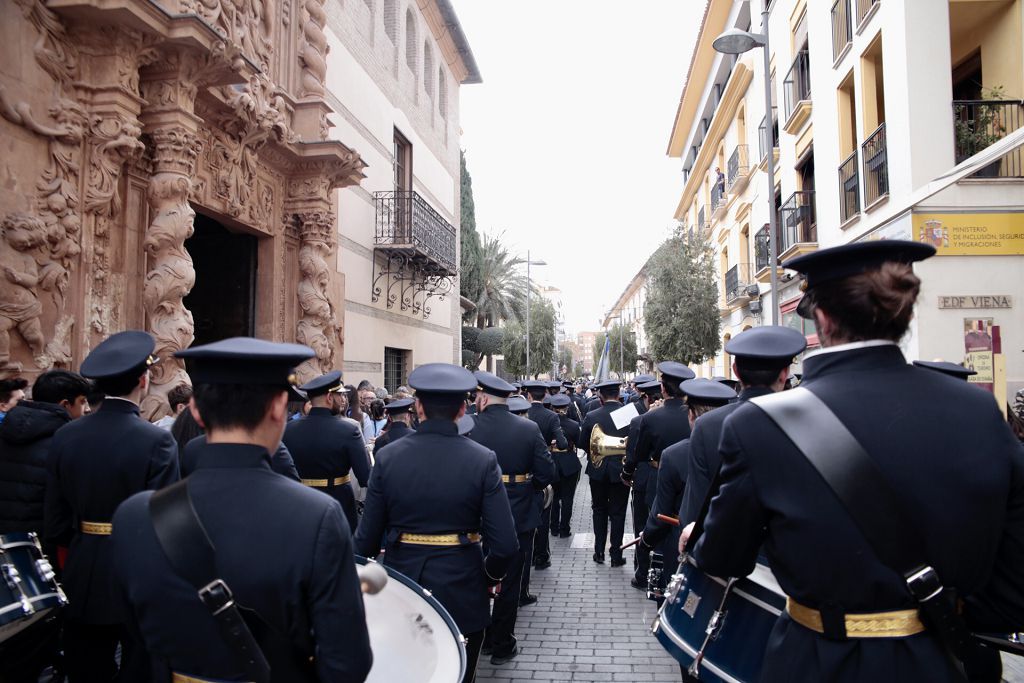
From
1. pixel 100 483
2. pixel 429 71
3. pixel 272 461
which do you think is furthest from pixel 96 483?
pixel 429 71

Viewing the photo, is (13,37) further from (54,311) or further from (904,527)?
(904,527)

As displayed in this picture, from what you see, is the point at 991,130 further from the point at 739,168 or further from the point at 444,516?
the point at 739,168

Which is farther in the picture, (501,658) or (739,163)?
(739,163)

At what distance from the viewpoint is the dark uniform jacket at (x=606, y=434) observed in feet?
28.7

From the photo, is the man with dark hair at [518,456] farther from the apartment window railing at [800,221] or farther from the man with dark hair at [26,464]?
the apartment window railing at [800,221]

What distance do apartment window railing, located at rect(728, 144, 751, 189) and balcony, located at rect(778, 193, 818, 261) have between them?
4.71 m

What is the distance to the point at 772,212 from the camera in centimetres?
1334

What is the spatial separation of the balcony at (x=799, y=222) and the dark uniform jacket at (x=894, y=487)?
17.3 m

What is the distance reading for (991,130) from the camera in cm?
1195

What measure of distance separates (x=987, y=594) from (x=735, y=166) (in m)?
25.6

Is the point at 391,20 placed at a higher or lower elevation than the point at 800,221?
higher

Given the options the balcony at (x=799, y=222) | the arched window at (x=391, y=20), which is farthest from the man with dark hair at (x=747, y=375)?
the arched window at (x=391, y=20)

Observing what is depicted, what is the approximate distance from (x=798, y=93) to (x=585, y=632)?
17.9 m

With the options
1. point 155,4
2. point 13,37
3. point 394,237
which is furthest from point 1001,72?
point 13,37
